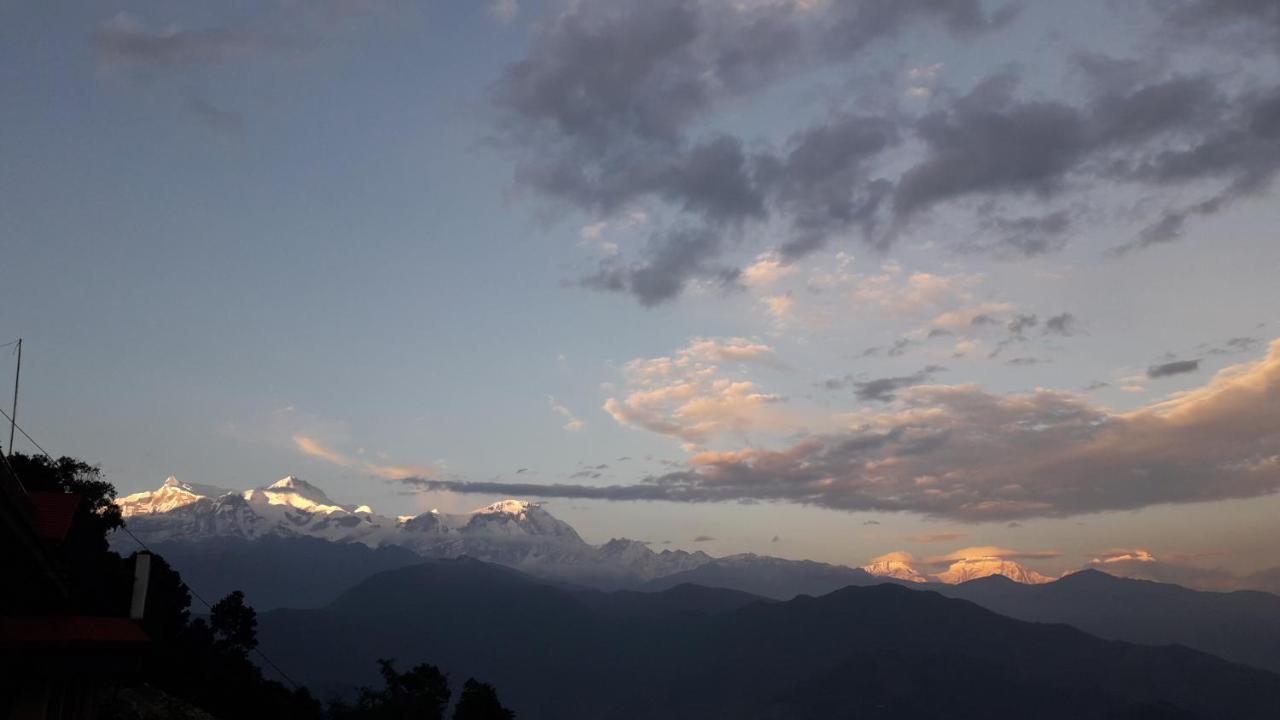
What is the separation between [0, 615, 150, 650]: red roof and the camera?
32.7 meters

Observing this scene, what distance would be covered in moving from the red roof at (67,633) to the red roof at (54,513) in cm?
376

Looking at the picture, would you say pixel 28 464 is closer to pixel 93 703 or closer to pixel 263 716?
pixel 263 716

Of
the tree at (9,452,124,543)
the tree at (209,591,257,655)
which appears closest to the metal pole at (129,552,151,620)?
the tree at (9,452,124,543)

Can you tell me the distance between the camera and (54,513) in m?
38.5

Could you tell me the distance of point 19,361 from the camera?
1877 inches

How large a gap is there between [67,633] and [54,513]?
6.69 metres

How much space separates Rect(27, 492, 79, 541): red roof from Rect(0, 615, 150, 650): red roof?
3756mm

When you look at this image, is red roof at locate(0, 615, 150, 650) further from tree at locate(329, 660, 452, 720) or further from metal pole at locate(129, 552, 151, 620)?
tree at locate(329, 660, 452, 720)

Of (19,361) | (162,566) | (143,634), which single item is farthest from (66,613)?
(162,566)

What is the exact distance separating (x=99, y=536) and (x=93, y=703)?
96069mm

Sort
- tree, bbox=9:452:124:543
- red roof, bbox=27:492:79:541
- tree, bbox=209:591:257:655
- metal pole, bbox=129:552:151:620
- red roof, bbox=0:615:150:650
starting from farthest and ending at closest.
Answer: tree, bbox=209:591:257:655 → tree, bbox=9:452:124:543 → metal pole, bbox=129:552:151:620 → red roof, bbox=27:492:79:541 → red roof, bbox=0:615:150:650

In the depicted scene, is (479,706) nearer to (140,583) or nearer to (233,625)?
(233,625)

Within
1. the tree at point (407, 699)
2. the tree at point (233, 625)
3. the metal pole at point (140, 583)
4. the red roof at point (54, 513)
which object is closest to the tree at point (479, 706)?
the tree at point (407, 699)

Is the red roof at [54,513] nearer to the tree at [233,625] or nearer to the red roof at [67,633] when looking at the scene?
the red roof at [67,633]
